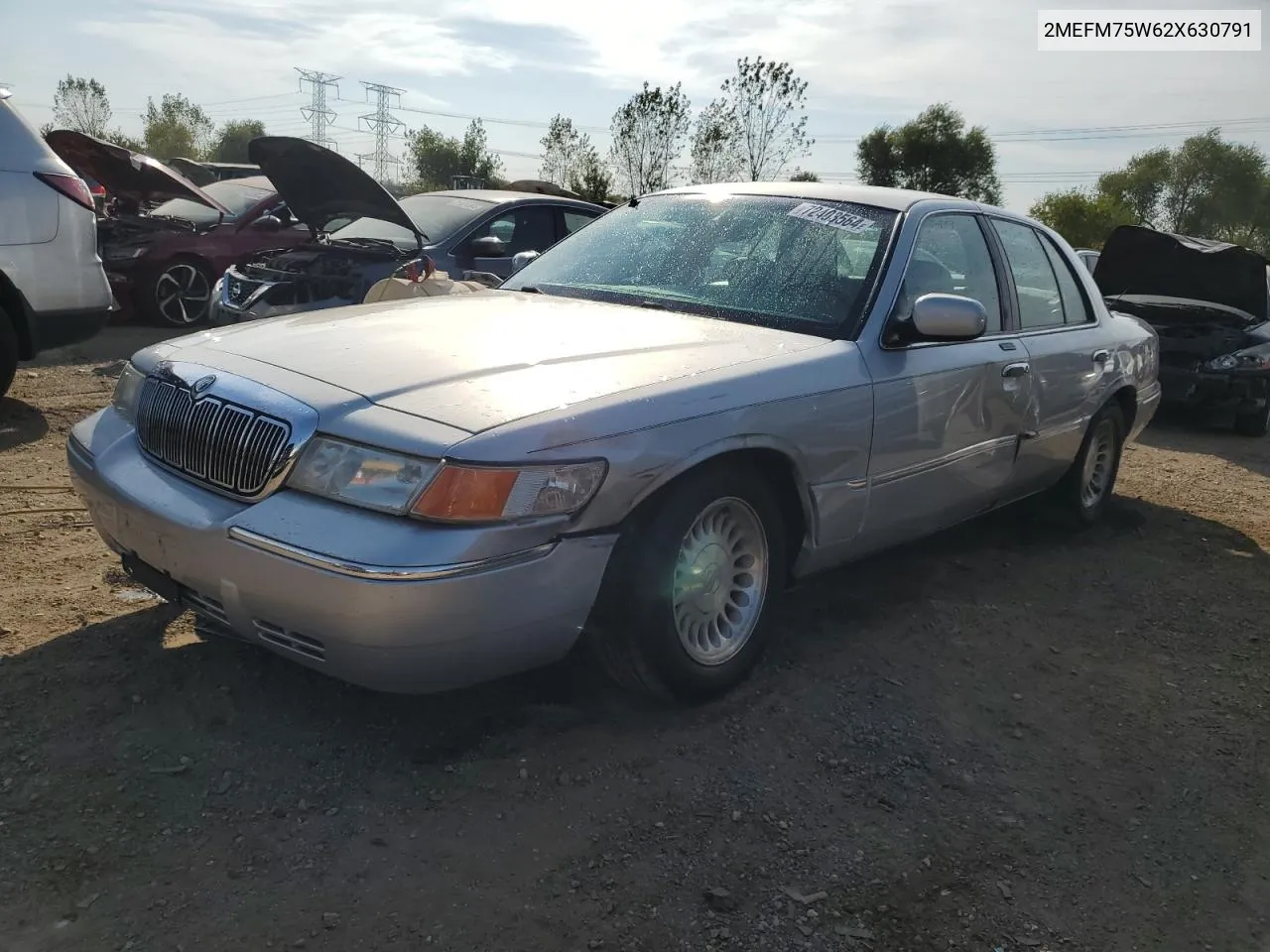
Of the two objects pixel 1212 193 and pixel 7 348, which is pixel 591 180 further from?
pixel 1212 193

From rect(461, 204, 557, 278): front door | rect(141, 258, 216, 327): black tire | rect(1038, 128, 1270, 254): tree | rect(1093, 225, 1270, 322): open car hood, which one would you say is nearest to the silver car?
rect(461, 204, 557, 278): front door

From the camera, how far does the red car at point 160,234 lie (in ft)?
32.3

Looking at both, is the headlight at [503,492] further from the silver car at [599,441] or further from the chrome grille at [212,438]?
the chrome grille at [212,438]

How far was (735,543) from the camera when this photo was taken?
3.33 meters

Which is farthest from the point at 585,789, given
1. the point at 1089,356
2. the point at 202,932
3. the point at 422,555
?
the point at 1089,356

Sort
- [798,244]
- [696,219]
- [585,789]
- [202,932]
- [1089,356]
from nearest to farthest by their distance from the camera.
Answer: [202,932] → [585,789] → [798,244] → [696,219] → [1089,356]

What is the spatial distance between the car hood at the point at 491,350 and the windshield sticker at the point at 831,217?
0.69m

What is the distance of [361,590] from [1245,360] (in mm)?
8861

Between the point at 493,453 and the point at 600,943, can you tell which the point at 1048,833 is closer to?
the point at 600,943

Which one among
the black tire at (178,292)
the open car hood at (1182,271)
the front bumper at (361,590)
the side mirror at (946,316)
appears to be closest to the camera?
the front bumper at (361,590)

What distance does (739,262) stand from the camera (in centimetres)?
399

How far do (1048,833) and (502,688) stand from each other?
5.30 ft

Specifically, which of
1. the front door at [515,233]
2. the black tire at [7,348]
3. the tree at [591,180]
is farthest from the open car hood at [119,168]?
the tree at [591,180]

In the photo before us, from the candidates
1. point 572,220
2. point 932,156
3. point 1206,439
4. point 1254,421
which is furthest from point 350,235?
point 932,156
